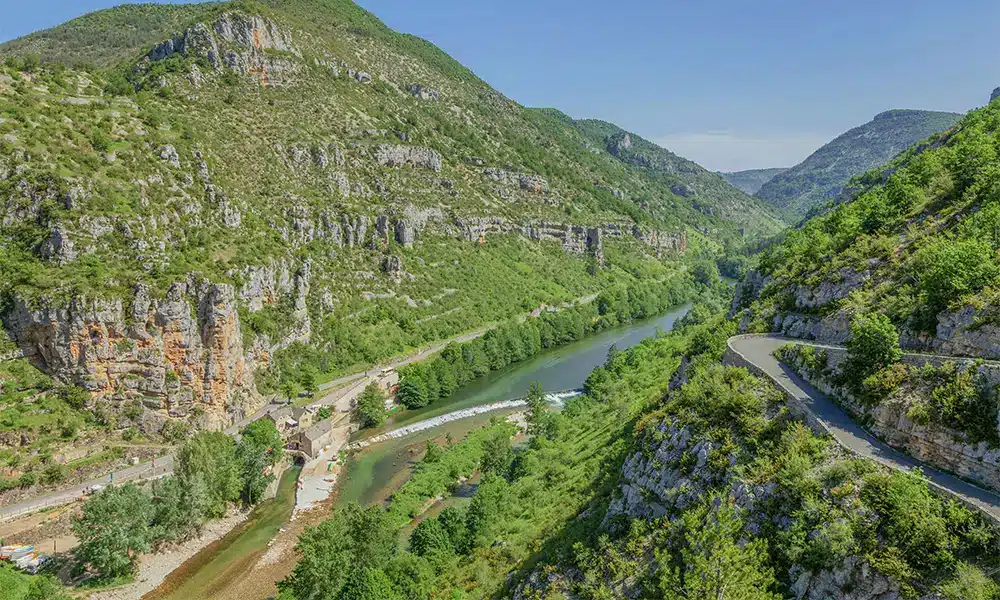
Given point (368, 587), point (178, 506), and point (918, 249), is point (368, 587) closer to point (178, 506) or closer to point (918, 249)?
point (178, 506)

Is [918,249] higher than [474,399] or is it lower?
higher

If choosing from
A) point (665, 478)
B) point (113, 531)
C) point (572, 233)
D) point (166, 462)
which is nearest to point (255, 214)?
point (166, 462)

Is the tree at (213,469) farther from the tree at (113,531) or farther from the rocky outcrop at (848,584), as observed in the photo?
the rocky outcrop at (848,584)

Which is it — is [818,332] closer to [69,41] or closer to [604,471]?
[604,471]

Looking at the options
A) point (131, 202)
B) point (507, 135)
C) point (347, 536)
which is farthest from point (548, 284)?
point (347, 536)

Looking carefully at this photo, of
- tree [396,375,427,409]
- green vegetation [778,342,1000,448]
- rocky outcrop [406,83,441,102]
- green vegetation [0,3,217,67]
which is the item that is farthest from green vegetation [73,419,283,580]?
rocky outcrop [406,83,441,102]

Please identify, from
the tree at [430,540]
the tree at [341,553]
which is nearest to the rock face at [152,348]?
the tree at [341,553]

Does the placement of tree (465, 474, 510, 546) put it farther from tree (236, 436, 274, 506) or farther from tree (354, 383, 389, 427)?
tree (354, 383, 389, 427)
